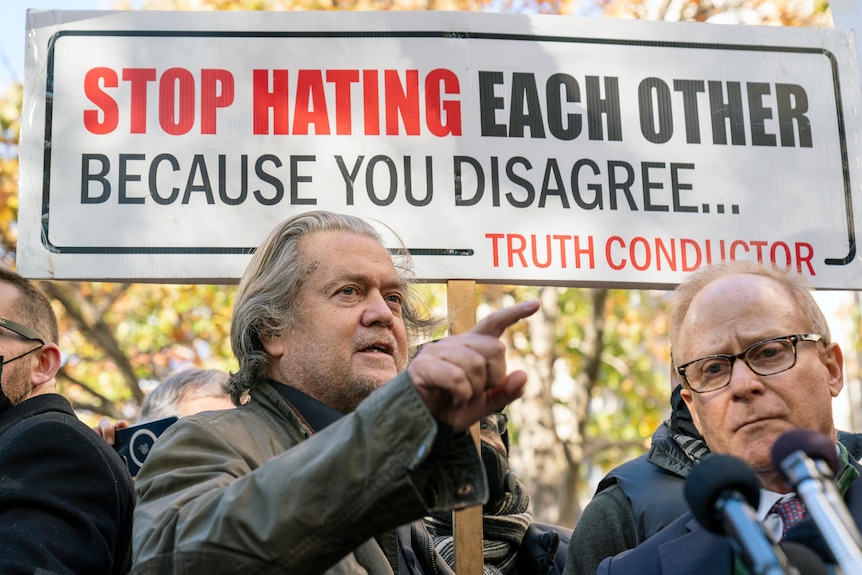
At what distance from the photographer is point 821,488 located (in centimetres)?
164

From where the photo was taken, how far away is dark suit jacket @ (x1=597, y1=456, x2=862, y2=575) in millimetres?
2672

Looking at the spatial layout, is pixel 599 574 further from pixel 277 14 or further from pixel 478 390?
pixel 277 14

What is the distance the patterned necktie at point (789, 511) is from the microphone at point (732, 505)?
122cm

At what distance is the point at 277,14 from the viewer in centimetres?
393

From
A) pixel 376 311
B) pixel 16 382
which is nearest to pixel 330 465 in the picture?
pixel 376 311

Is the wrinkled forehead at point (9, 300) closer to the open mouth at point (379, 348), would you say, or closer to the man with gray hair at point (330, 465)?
the man with gray hair at point (330, 465)

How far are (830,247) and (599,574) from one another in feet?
5.40

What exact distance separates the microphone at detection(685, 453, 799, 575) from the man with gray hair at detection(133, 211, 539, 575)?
17.4 inches

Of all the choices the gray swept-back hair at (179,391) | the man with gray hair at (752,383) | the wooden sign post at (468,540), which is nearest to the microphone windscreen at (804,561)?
the man with gray hair at (752,383)

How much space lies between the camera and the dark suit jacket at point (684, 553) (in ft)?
8.77

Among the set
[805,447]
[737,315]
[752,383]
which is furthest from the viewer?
[737,315]

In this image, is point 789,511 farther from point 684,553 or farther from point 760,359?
point 760,359

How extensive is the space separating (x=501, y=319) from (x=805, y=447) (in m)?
0.55

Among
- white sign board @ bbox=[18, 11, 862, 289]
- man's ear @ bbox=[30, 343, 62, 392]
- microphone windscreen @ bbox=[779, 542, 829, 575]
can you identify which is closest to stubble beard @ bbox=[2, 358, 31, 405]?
man's ear @ bbox=[30, 343, 62, 392]
